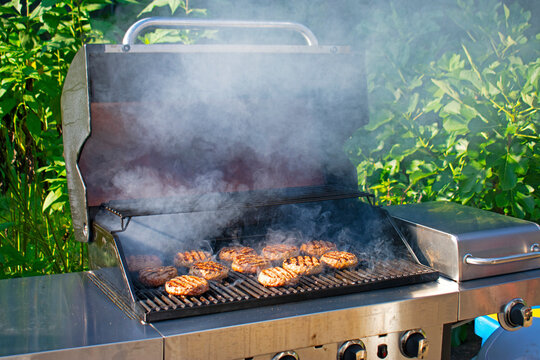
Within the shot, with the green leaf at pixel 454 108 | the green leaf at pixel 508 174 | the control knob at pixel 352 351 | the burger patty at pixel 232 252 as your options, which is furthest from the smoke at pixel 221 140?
the green leaf at pixel 508 174

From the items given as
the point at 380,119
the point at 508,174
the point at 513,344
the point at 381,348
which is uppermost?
the point at 380,119

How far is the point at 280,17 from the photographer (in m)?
4.06

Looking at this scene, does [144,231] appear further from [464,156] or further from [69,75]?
[464,156]

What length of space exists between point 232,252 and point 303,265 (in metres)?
0.37

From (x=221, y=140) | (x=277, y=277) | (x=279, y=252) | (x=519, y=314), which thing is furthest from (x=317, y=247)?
(x=519, y=314)

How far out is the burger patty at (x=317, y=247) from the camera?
235 cm

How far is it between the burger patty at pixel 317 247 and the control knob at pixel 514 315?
0.75m

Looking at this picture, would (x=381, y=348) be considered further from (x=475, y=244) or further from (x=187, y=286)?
(x=187, y=286)

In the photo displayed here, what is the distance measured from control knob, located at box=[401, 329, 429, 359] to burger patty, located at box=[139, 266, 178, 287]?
0.89 metres

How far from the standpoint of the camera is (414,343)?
188 centimetres

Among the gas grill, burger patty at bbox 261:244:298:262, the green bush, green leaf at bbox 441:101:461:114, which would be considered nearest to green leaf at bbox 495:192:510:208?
the gas grill

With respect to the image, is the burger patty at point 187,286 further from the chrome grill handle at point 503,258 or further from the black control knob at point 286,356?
the chrome grill handle at point 503,258

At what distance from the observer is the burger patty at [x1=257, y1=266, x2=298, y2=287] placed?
1896mm

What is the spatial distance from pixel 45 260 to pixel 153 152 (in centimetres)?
127
